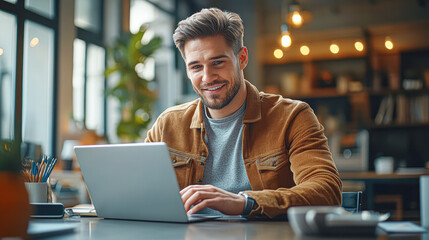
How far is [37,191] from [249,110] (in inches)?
34.4

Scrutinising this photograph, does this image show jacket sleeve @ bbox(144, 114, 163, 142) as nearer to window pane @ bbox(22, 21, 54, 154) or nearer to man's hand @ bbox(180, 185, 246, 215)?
man's hand @ bbox(180, 185, 246, 215)

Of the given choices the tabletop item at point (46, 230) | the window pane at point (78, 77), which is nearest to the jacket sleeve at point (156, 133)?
the tabletop item at point (46, 230)

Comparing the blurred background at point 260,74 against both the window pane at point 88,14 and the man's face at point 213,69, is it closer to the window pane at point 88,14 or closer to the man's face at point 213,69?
the window pane at point 88,14

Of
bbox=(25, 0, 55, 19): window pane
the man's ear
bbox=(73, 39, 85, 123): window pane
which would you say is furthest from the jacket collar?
bbox=(73, 39, 85, 123): window pane

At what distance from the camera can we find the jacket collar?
1.96 m

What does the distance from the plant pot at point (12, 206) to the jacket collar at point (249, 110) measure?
1.15 metres

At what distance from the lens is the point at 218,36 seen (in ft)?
6.39

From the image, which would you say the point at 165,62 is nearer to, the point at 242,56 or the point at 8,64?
the point at 8,64

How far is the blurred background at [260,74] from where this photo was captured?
4812mm

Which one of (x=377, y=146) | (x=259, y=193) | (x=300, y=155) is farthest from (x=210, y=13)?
(x=377, y=146)

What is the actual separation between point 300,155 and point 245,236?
735 millimetres

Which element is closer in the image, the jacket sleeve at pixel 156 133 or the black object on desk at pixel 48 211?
the black object on desk at pixel 48 211

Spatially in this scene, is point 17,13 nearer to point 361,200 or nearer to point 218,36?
point 218,36

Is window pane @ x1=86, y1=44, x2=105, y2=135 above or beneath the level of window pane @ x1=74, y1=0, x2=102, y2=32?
beneath
